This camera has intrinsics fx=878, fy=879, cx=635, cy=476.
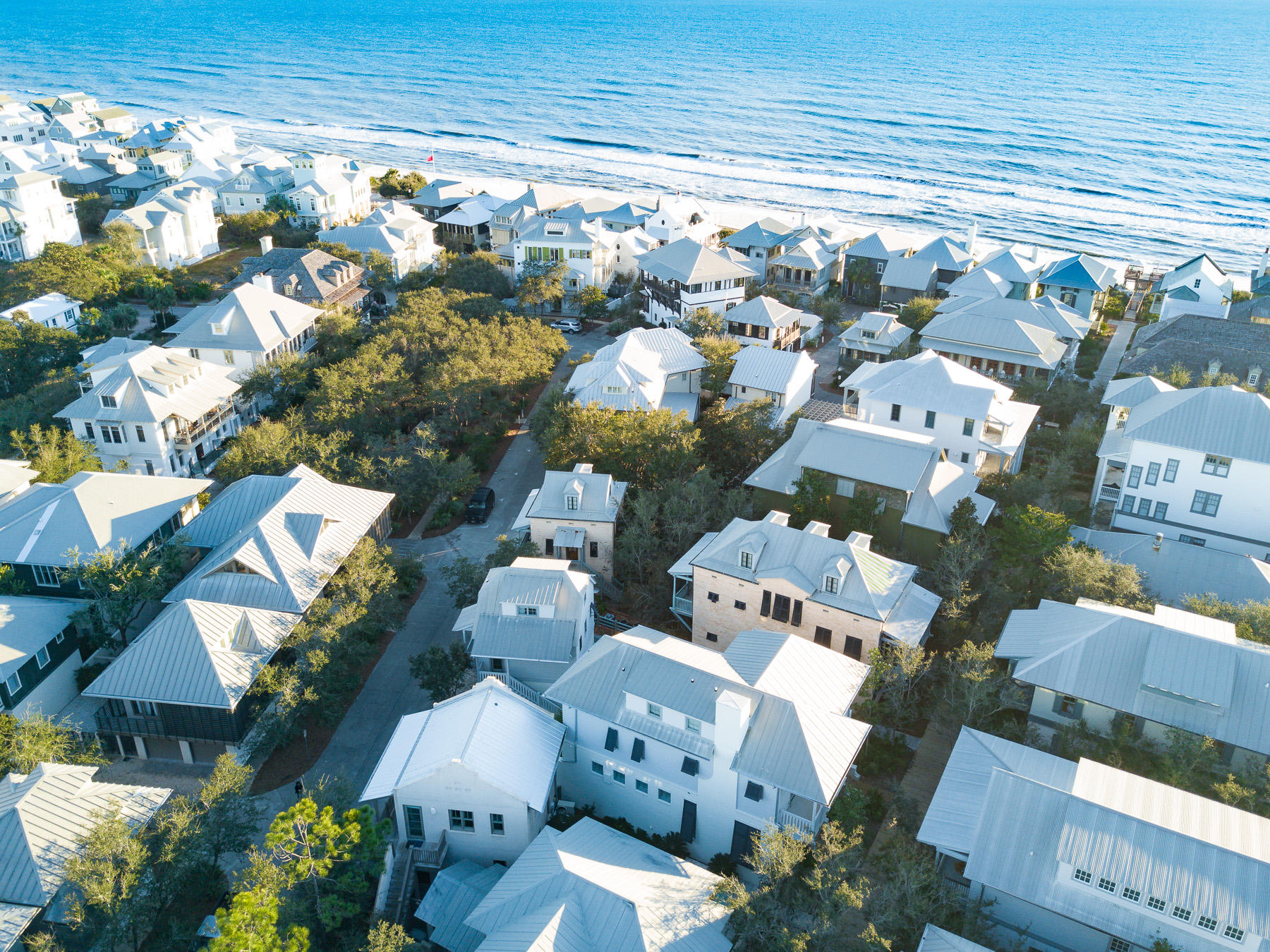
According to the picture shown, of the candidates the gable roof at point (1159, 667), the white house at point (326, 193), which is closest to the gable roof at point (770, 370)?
the gable roof at point (1159, 667)

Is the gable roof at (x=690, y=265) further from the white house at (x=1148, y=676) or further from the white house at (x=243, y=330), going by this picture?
the white house at (x=1148, y=676)

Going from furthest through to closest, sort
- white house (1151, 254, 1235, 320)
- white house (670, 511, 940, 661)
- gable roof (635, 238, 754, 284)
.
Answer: gable roof (635, 238, 754, 284), white house (1151, 254, 1235, 320), white house (670, 511, 940, 661)

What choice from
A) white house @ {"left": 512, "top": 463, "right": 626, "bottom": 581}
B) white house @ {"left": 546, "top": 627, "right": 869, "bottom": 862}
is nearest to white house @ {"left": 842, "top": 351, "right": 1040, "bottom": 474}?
white house @ {"left": 512, "top": 463, "right": 626, "bottom": 581}

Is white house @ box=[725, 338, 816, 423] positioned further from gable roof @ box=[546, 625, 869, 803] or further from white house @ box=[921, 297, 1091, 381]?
gable roof @ box=[546, 625, 869, 803]

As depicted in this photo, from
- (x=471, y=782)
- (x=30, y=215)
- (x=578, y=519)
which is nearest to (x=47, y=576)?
(x=578, y=519)

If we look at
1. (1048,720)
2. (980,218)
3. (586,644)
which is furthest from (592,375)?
(980,218)

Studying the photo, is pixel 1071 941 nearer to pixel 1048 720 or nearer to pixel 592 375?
pixel 1048 720

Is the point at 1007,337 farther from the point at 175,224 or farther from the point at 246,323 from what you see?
the point at 175,224
